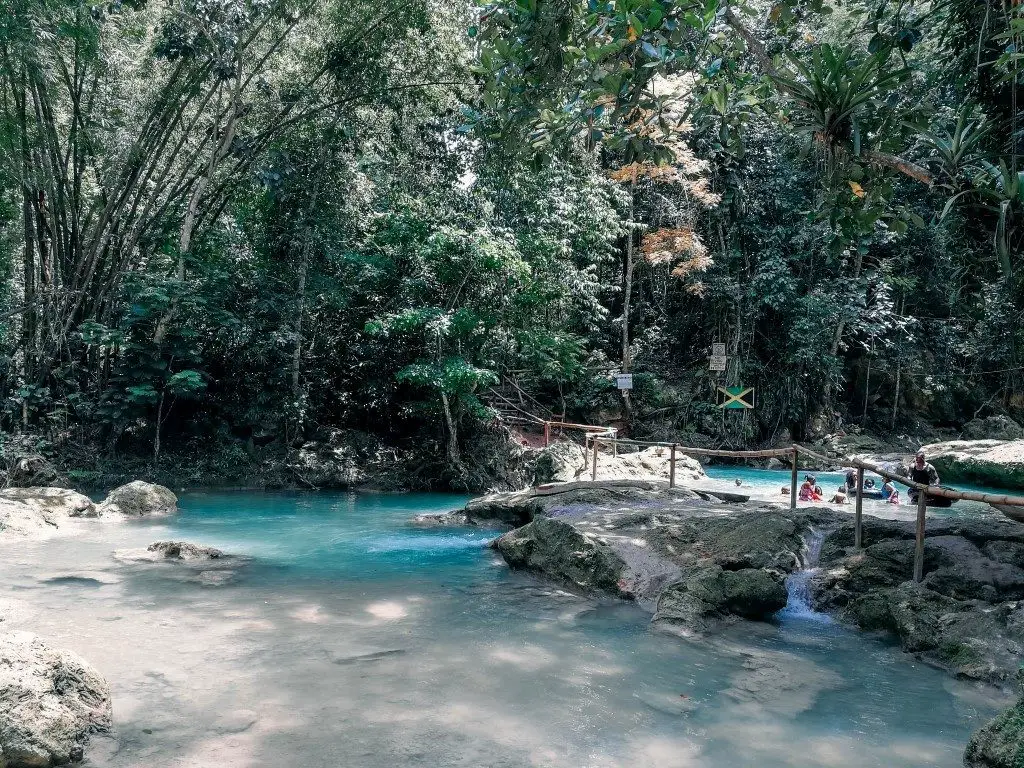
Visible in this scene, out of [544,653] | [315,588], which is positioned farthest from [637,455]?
[544,653]

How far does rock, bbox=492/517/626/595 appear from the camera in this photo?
276 inches

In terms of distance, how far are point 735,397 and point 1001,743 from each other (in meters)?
15.7

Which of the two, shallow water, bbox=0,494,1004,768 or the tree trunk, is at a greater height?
the tree trunk

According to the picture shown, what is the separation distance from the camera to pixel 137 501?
1142 cm

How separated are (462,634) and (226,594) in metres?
2.42

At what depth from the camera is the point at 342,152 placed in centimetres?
1517

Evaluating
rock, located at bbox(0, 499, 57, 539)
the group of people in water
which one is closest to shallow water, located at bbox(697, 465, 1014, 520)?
the group of people in water

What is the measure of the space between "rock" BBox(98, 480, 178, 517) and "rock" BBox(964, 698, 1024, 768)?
10818mm

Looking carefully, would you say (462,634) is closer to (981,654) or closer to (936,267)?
(981,654)

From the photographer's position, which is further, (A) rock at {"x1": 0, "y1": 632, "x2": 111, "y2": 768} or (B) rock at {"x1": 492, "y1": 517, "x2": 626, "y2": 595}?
(B) rock at {"x1": 492, "y1": 517, "x2": 626, "y2": 595}

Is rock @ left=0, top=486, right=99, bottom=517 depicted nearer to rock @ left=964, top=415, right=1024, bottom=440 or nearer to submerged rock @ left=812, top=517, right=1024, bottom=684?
submerged rock @ left=812, top=517, right=1024, bottom=684

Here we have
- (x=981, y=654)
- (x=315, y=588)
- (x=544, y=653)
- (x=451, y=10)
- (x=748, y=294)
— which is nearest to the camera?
(x=981, y=654)

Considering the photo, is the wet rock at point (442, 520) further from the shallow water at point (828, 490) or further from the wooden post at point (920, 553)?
Result: the wooden post at point (920, 553)

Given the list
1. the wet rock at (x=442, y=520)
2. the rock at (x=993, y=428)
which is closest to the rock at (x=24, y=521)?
the wet rock at (x=442, y=520)
